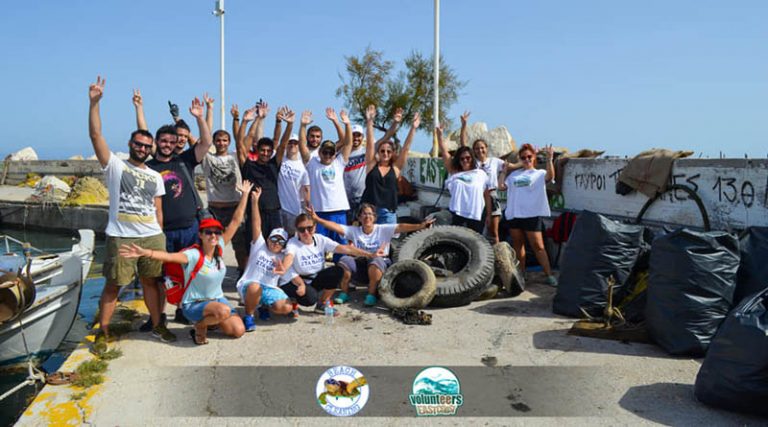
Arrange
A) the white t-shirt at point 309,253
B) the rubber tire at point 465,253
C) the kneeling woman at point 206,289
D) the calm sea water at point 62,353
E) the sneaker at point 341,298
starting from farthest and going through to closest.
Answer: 1. the sneaker at point 341,298
2. the rubber tire at point 465,253
3. the white t-shirt at point 309,253
4. the calm sea water at point 62,353
5. the kneeling woman at point 206,289

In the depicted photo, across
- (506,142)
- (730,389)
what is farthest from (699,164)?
(506,142)

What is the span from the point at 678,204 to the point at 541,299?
1992mm

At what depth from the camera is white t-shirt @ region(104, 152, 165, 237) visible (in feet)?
17.2

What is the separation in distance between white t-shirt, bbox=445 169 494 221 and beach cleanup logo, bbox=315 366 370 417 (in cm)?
357

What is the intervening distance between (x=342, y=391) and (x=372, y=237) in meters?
2.89

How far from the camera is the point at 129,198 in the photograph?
529cm

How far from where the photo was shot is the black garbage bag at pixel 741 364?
3725 mm

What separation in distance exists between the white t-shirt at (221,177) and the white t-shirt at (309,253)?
1.26 metres

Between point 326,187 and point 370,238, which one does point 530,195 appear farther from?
point 326,187

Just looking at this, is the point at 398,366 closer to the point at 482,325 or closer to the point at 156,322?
the point at 482,325

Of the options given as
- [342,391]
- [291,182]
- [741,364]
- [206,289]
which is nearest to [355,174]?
[291,182]

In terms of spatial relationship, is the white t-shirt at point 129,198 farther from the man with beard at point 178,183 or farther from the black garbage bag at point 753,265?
the black garbage bag at point 753,265

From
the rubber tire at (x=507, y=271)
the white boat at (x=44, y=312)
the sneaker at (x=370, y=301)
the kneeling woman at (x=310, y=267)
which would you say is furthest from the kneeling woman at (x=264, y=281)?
Result: the rubber tire at (x=507, y=271)

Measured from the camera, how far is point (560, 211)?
9156 millimetres
